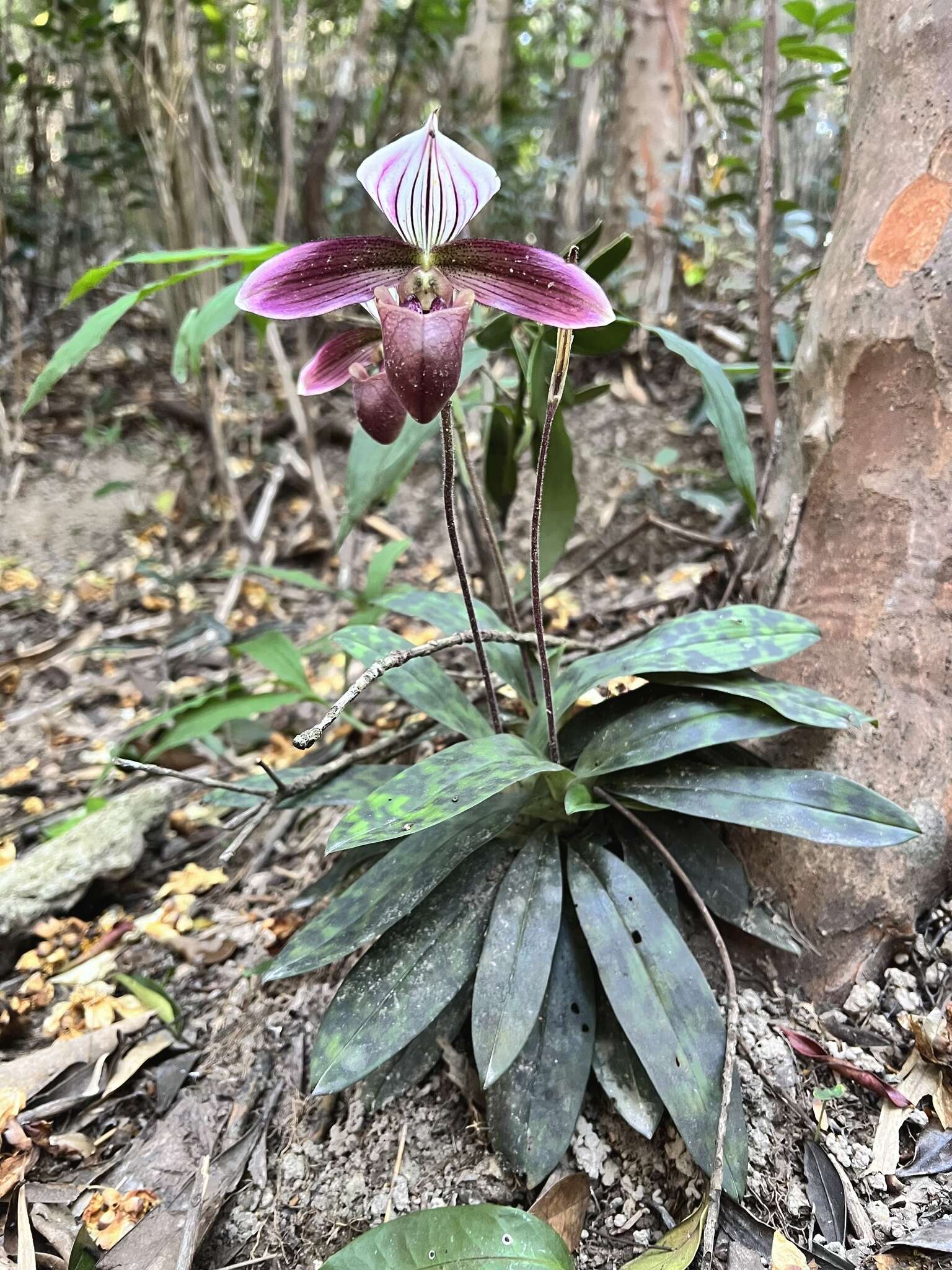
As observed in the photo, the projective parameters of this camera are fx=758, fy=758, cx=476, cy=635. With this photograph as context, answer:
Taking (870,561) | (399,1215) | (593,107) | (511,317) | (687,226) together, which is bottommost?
(399,1215)

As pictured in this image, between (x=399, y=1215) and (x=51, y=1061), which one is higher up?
(x=399, y=1215)

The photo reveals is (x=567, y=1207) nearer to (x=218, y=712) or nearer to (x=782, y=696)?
(x=782, y=696)

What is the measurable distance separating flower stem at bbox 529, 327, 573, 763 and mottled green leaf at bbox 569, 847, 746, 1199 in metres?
0.19

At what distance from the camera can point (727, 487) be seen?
7.11 ft

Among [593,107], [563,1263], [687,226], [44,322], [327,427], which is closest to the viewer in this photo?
[563,1263]

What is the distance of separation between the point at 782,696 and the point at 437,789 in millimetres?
478

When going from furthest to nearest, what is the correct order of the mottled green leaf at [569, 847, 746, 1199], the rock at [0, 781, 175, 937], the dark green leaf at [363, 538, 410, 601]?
the dark green leaf at [363, 538, 410, 601] → the rock at [0, 781, 175, 937] → the mottled green leaf at [569, 847, 746, 1199]

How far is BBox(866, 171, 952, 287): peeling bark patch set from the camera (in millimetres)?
1062

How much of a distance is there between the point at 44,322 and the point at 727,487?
11.2 feet

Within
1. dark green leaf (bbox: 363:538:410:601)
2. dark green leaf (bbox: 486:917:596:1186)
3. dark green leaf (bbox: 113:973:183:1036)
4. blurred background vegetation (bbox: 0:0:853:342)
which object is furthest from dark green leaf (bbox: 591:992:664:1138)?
blurred background vegetation (bbox: 0:0:853:342)

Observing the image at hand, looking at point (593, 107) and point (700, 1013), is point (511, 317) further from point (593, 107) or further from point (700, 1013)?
point (593, 107)

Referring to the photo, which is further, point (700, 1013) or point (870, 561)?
point (870, 561)

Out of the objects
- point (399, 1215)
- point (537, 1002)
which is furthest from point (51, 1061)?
point (537, 1002)

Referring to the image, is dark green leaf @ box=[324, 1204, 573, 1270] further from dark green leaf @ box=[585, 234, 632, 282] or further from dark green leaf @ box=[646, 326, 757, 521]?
dark green leaf @ box=[585, 234, 632, 282]
